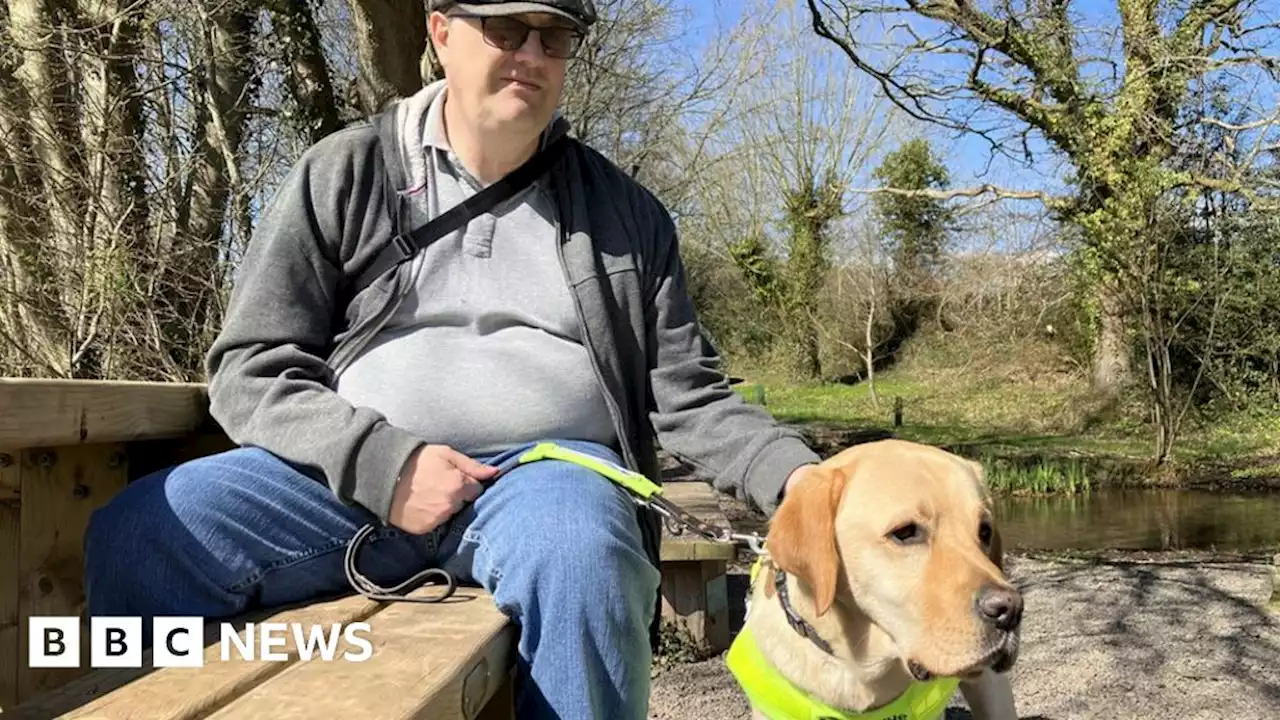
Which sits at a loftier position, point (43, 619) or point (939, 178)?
point (939, 178)

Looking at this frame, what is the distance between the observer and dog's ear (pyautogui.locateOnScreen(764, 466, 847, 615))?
2197 millimetres

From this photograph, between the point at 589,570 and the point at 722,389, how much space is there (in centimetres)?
78

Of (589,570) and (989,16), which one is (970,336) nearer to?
(989,16)

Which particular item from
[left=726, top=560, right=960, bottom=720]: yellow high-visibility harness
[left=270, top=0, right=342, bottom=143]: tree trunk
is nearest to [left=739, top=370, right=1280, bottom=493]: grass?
[left=270, top=0, right=342, bottom=143]: tree trunk

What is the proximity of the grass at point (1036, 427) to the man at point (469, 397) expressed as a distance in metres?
9.43

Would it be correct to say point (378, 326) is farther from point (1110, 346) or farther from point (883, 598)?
point (1110, 346)

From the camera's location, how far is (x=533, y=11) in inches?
89.0

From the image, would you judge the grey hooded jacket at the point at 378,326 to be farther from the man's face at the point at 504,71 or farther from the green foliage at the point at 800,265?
the green foliage at the point at 800,265

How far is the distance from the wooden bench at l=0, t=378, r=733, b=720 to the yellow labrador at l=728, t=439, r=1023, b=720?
0.70 metres

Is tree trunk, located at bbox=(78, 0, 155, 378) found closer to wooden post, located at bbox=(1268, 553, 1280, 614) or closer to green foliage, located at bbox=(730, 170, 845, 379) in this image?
wooden post, located at bbox=(1268, 553, 1280, 614)

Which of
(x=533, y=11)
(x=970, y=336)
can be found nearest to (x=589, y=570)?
(x=533, y=11)

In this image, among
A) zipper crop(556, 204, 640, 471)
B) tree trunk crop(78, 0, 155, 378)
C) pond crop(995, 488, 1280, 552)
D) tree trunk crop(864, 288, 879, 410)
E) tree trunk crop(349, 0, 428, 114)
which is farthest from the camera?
tree trunk crop(864, 288, 879, 410)

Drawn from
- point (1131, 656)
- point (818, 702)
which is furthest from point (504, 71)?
point (1131, 656)

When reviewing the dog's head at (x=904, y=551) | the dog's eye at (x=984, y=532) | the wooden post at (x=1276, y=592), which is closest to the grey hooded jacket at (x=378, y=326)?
the dog's head at (x=904, y=551)
